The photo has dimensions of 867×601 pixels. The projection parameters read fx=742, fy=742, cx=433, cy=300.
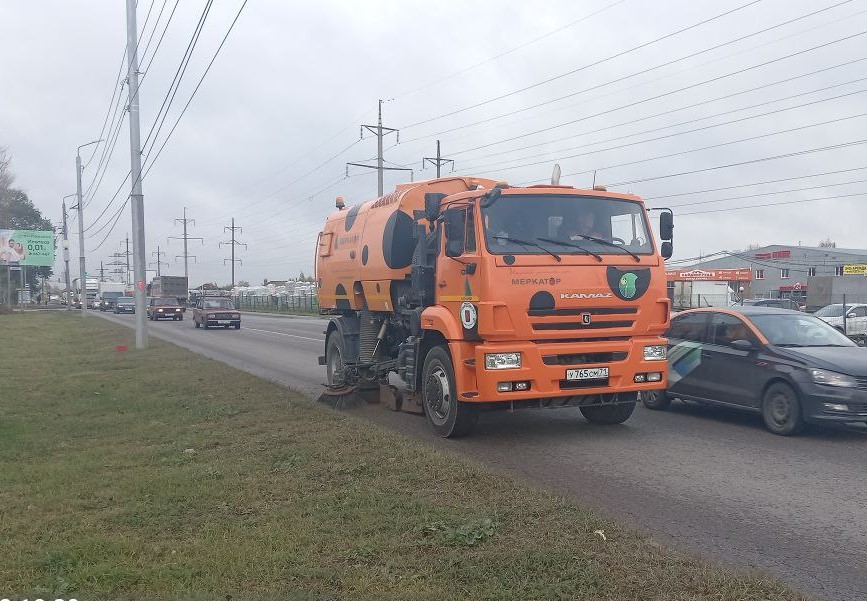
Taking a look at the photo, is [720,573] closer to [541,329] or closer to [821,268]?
[541,329]

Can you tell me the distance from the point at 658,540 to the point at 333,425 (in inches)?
193

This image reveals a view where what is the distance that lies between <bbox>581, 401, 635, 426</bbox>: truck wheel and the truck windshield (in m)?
2.01


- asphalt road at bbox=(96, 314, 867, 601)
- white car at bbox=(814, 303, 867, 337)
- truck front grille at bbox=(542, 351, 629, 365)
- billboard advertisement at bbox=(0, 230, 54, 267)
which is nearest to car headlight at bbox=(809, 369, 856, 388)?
asphalt road at bbox=(96, 314, 867, 601)

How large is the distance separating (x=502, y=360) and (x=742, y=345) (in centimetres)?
364

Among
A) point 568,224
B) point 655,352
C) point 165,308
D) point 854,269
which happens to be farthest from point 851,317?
point 165,308

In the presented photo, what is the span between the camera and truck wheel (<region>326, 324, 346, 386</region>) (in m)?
12.0

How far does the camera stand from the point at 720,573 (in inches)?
166

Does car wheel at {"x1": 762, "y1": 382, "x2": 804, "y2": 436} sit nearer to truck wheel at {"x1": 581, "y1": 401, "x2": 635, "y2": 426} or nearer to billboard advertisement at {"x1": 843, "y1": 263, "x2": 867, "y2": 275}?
truck wheel at {"x1": 581, "y1": 401, "x2": 635, "y2": 426}

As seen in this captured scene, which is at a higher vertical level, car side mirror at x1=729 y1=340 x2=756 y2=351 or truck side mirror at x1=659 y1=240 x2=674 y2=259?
truck side mirror at x1=659 y1=240 x2=674 y2=259

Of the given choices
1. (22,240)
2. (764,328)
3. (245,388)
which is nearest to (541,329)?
(764,328)

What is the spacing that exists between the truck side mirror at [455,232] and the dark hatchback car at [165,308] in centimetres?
4548

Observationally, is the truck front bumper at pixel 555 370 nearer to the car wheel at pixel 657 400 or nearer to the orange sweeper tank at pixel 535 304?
the orange sweeper tank at pixel 535 304

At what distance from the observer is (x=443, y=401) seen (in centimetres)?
852

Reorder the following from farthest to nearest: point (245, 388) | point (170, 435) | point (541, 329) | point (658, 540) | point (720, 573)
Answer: point (245, 388)
point (170, 435)
point (541, 329)
point (658, 540)
point (720, 573)
